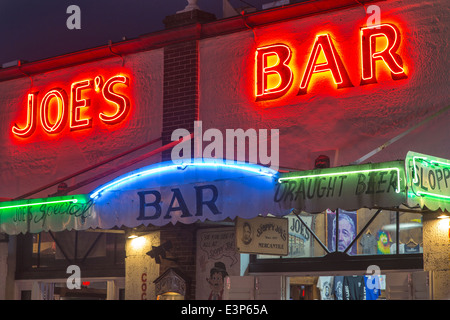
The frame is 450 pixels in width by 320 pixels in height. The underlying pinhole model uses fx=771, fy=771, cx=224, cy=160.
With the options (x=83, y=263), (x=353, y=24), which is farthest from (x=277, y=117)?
(x=83, y=263)

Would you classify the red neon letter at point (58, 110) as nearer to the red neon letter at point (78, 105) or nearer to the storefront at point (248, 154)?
the storefront at point (248, 154)

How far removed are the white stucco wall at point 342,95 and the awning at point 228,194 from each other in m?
1.43

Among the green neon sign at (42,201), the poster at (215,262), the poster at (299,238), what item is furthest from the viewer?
the poster at (215,262)

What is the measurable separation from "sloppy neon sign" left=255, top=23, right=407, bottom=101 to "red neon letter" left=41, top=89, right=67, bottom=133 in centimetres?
431

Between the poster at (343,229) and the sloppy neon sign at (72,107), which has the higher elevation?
the sloppy neon sign at (72,107)

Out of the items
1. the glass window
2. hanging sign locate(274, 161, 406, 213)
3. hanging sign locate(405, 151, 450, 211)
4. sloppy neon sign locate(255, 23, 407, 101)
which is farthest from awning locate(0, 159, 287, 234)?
sloppy neon sign locate(255, 23, 407, 101)

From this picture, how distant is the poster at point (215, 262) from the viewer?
12.7 m

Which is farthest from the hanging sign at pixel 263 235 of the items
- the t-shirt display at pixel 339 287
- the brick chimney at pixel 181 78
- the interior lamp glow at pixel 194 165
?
the brick chimney at pixel 181 78

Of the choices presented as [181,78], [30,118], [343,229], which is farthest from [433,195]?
[30,118]

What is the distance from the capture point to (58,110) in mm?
14859

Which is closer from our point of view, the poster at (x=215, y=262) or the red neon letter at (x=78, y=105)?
the poster at (x=215, y=262)

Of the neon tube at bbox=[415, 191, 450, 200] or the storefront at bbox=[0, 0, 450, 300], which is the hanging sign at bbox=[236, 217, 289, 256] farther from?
the neon tube at bbox=[415, 191, 450, 200]
